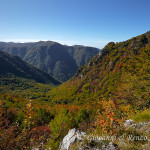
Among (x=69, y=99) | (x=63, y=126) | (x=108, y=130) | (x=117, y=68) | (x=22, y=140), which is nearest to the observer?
(x=108, y=130)

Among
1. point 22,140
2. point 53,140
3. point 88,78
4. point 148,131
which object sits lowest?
point 88,78

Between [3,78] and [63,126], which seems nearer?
[63,126]

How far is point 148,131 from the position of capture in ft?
13.2

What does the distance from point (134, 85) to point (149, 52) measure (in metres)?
5.03

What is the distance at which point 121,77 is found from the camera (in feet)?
55.9

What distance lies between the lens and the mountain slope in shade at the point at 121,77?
41.6 ft

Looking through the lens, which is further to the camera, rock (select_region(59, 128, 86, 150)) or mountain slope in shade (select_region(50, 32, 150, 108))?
mountain slope in shade (select_region(50, 32, 150, 108))


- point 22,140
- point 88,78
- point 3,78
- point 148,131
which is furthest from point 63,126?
point 3,78

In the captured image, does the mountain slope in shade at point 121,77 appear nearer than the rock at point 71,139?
No

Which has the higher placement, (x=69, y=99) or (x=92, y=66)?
(x=92, y=66)

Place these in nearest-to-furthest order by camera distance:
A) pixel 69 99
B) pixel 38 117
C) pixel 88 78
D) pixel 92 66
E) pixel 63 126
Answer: pixel 63 126 → pixel 38 117 → pixel 69 99 → pixel 88 78 → pixel 92 66

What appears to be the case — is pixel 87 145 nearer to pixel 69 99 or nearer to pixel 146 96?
pixel 146 96

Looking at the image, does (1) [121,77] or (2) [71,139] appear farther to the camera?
(1) [121,77]

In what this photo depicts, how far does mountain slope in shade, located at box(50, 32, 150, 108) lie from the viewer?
12694mm
